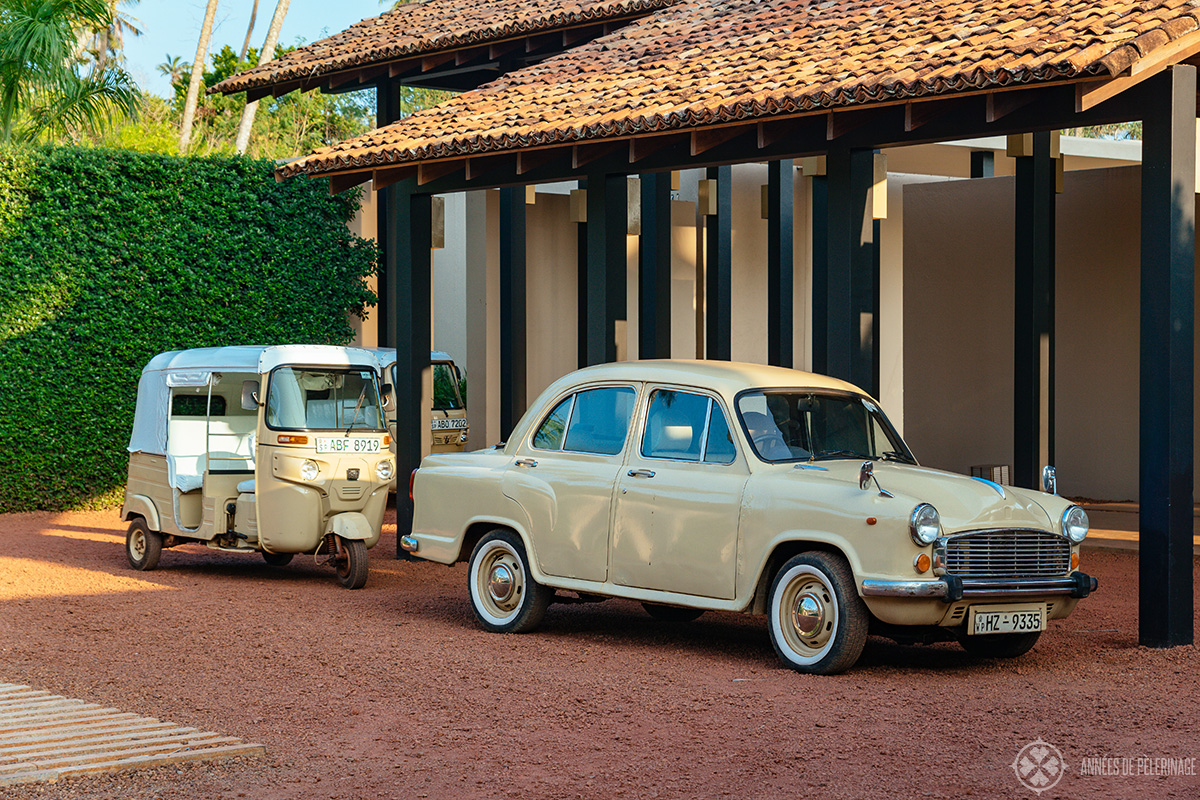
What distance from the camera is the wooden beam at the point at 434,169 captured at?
1256 centimetres

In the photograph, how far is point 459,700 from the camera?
22.6 feet

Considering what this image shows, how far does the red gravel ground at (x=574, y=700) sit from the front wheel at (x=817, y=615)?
142 mm

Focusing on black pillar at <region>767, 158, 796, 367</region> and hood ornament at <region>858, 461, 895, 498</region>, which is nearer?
hood ornament at <region>858, 461, 895, 498</region>

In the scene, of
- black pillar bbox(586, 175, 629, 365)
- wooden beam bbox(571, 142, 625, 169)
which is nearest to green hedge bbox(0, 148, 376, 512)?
black pillar bbox(586, 175, 629, 365)

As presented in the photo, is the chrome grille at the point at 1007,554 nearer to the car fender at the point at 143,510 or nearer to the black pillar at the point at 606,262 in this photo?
the black pillar at the point at 606,262

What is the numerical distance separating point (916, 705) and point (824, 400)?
2298 millimetres

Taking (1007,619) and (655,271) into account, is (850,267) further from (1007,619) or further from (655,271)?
(655,271)

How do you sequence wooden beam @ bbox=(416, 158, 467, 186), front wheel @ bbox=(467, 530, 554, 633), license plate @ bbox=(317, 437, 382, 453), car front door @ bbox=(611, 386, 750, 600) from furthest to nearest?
1. wooden beam @ bbox=(416, 158, 467, 186)
2. license plate @ bbox=(317, 437, 382, 453)
3. front wheel @ bbox=(467, 530, 554, 633)
4. car front door @ bbox=(611, 386, 750, 600)

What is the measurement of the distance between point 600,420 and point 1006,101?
3.38 m

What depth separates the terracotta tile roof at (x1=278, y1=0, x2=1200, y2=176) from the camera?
337 inches

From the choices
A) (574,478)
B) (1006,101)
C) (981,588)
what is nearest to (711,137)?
(1006,101)

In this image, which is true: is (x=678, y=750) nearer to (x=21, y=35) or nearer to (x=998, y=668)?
(x=998, y=668)

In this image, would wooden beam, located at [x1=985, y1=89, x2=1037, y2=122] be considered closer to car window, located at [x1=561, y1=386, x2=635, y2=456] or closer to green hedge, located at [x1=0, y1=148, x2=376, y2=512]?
car window, located at [x1=561, y1=386, x2=635, y2=456]

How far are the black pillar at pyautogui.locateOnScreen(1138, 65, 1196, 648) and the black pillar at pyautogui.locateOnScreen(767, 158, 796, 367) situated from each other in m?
6.95
